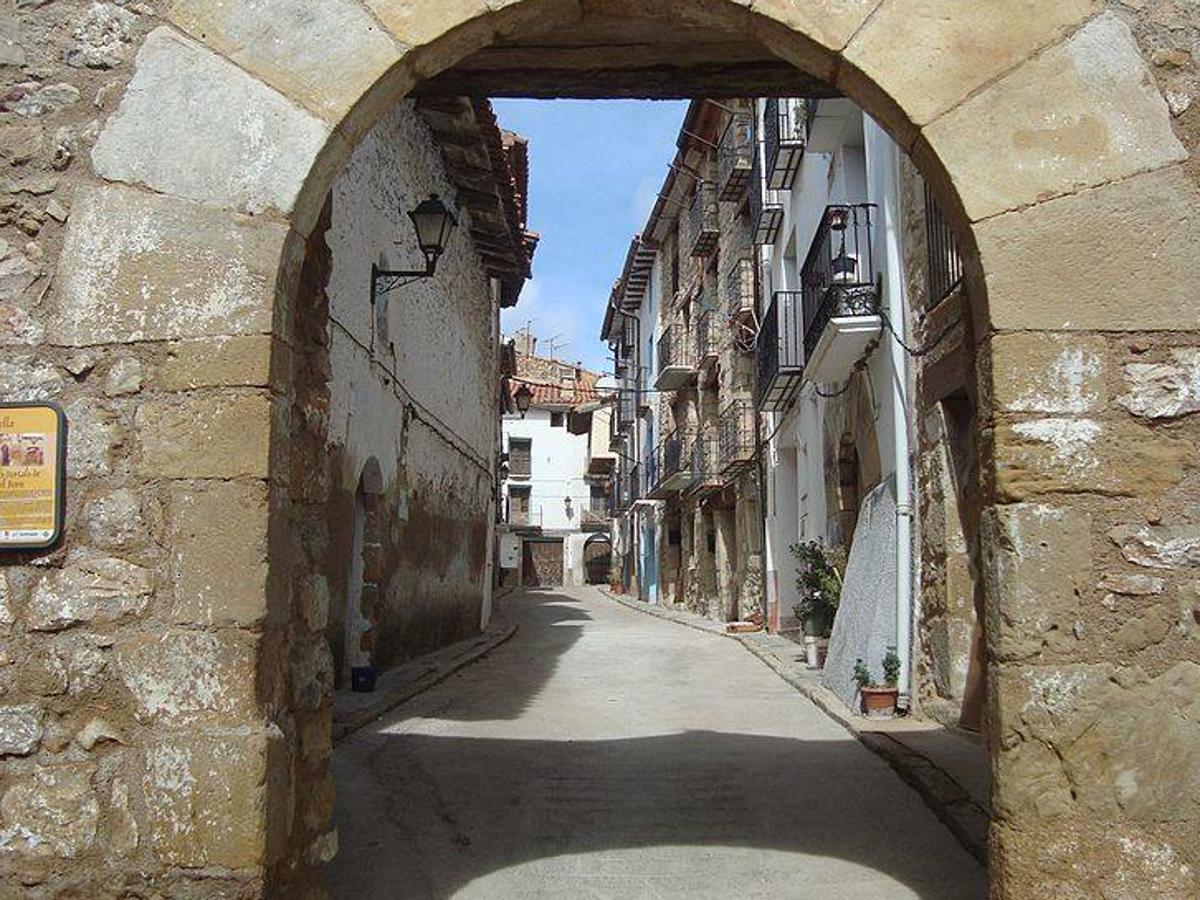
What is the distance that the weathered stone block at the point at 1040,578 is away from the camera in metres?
2.40

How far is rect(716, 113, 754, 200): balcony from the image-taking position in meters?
16.6

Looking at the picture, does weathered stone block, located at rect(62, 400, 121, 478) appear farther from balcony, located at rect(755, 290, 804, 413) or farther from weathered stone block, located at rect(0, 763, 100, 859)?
balcony, located at rect(755, 290, 804, 413)

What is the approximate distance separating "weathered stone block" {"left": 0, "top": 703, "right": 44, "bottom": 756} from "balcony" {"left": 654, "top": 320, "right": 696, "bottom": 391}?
1979 centimetres

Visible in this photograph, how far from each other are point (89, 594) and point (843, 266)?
6869 mm

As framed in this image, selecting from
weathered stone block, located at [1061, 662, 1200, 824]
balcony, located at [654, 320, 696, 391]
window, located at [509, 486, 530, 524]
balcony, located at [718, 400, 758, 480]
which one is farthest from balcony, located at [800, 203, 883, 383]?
window, located at [509, 486, 530, 524]

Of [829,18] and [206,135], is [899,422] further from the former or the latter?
[206,135]

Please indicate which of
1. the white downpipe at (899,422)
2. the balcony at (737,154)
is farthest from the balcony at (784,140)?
the white downpipe at (899,422)

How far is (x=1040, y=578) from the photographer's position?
2.41 m

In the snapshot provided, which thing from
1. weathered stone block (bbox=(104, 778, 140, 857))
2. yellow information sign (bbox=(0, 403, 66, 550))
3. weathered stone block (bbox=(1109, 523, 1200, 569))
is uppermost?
yellow information sign (bbox=(0, 403, 66, 550))

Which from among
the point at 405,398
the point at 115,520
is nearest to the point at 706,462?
the point at 405,398

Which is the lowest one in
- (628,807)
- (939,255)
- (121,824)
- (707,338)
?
(628,807)

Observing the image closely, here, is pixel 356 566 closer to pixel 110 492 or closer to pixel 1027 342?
pixel 110 492

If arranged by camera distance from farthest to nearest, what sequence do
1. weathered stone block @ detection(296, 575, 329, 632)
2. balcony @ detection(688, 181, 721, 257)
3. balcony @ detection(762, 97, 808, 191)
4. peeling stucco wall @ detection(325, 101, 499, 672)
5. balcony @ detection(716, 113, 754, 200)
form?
balcony @ detection(688, 181, 721, 257) < balcony @ detection(716, 113, 754, 200) < balcony @ detection(762, 97, 808, 191) < peeling stucco wall @ detection(325, 101, 499, 672) < weathered stone block @ detection(296, 575, 329, 632)

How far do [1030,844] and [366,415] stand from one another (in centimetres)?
696
